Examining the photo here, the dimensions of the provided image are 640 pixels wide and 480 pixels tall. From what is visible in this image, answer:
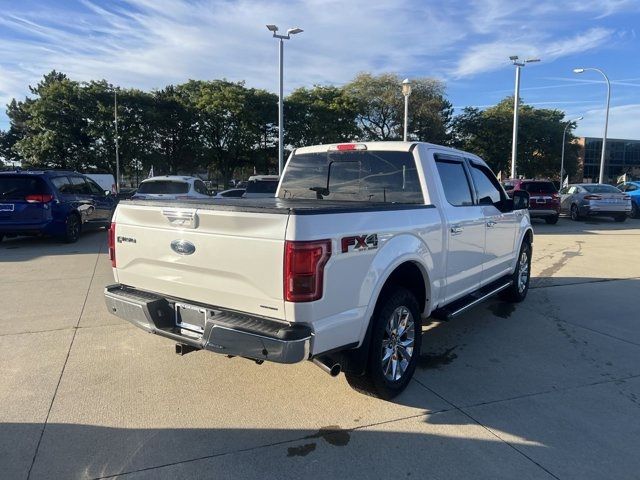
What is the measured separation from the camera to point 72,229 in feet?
40.0

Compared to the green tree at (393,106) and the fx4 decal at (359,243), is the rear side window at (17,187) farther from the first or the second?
the green tree at (393,106)

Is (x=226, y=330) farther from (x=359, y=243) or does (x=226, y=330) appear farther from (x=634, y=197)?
(x=634, y=197)

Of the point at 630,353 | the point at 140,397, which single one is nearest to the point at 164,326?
the point at 140,397

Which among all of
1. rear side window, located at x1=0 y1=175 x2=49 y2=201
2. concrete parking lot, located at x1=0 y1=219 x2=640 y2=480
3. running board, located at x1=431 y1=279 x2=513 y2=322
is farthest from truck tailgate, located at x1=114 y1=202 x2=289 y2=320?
A: rear side window, located at x1=0 y1=175 x2=49 y2=201

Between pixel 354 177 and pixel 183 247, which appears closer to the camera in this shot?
pixel 183 247

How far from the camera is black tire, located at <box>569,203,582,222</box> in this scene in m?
20.8

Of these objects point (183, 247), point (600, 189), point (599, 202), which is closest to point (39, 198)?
point (183, 247)

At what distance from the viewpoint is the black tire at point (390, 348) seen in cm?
361

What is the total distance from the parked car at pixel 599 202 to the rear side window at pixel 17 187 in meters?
19.3

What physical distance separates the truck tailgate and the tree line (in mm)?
38386

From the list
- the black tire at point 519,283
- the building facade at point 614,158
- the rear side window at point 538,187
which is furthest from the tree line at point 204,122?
the building facade at point 614,158

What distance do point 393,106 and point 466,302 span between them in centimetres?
4175

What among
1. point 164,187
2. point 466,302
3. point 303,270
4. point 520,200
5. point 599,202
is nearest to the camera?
point 303,270

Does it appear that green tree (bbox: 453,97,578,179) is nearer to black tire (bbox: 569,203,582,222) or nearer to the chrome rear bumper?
black tire (bbox: 569,203,582,222)
